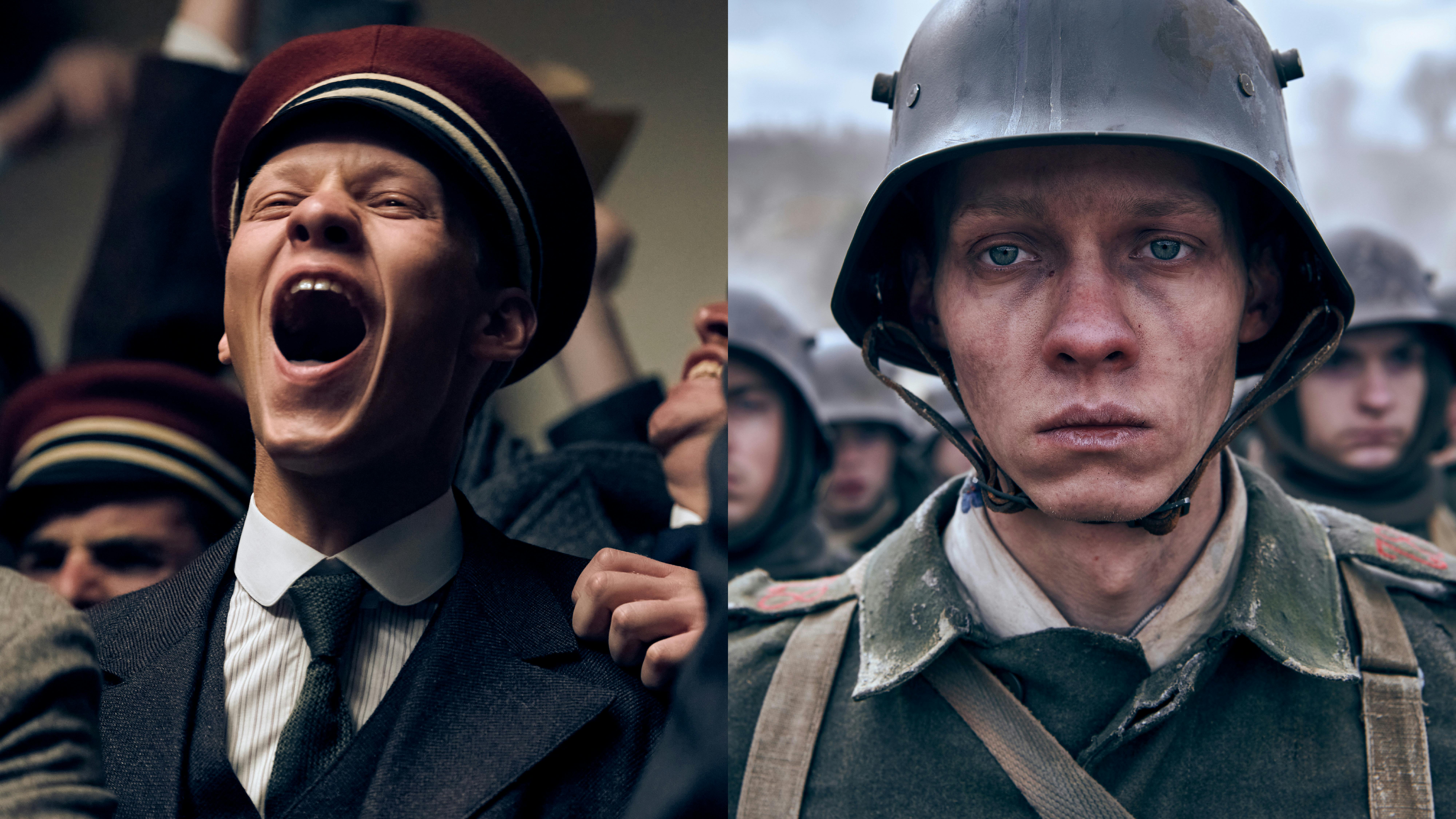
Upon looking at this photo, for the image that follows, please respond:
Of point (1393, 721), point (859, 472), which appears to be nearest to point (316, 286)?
point (1393, 721)

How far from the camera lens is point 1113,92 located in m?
1.92

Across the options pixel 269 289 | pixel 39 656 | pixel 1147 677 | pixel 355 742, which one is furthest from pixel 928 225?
pixel 39 656

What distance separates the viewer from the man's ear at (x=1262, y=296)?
212cm

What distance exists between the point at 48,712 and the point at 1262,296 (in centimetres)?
227

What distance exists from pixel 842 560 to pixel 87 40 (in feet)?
8.28

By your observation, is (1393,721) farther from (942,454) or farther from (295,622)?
(942,454)

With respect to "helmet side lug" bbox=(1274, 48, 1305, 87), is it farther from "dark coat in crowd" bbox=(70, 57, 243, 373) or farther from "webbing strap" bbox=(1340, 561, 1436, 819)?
"dark coat in crowd" bbox=(70, 57, 243, 373)

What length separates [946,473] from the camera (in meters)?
4.17

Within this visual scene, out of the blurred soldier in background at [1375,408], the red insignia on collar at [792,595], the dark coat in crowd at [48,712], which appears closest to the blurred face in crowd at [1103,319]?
the red insignia on collar at [792,595]

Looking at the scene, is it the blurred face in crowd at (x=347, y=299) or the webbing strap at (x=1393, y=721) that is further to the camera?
the webbing strap at (x=1393, y=721)

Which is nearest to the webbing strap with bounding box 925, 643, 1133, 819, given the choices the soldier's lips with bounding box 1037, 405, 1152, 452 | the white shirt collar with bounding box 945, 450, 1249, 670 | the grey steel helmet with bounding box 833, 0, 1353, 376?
the white shirt collar with bounding box 945, 450, 1249, 670

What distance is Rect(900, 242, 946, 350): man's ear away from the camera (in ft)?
7.60

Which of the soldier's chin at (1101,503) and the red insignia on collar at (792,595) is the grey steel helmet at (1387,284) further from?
the red insignia on collar at (792,595)

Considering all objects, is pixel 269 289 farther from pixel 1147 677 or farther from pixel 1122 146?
pixel 1147 677
